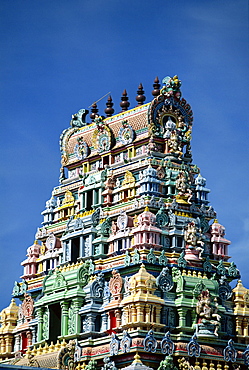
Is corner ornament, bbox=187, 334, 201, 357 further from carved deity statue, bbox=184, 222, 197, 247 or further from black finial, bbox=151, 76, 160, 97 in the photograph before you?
black finial, bbox=151, 76, 160, 97

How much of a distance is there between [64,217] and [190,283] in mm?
11539

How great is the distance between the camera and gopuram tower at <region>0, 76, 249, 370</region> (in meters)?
70.0

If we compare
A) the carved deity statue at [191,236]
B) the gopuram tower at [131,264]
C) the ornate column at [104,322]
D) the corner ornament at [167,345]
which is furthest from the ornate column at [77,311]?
the carved deity statue at [191,236]

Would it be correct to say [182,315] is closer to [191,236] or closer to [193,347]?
[193,347]

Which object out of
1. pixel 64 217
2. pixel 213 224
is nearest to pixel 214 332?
pixel 213 224

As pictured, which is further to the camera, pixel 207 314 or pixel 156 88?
pixel 156 88

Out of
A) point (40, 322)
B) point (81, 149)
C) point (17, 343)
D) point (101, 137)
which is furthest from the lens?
point (81, 149)

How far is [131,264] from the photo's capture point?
2815 inches

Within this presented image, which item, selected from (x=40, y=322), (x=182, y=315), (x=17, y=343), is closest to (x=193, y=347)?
(x=182, y=315)

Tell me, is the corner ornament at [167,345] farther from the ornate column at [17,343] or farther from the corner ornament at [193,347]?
the ornate column at [17,343]

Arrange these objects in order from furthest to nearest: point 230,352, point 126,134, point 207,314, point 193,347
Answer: point 126,134, point 230,352, point 207,314, point 193,347

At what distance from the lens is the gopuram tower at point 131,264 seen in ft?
230

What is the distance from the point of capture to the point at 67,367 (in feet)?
232

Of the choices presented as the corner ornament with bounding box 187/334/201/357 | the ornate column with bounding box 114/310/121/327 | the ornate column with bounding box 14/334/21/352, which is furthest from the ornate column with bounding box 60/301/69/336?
the corner ornament with bounding box 187/334/201/357
